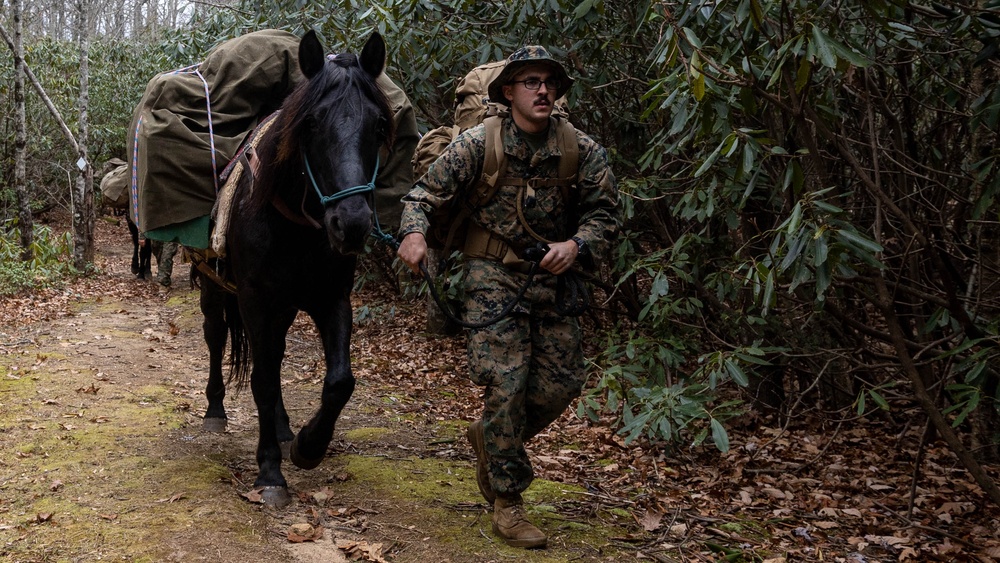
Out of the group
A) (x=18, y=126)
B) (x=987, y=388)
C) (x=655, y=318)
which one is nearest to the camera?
(x=987, y=388)

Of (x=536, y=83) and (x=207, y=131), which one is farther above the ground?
(x=536, y=83)

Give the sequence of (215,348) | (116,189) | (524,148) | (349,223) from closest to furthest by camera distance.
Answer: (349,223), (524,148), (215,348), (116,189)

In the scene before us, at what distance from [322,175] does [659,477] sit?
3163 mm

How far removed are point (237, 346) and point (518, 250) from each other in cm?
294

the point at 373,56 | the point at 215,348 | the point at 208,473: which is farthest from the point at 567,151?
the point at 215,348

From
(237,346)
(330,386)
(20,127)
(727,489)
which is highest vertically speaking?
(20,127)

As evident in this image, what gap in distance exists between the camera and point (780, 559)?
4.32 metres

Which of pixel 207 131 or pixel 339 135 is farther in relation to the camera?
pixel 207 131

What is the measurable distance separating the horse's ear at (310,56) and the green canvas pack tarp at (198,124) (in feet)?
4.92

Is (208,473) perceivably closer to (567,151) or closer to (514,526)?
(514,526)

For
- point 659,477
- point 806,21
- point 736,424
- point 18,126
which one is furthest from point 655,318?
point 18,126

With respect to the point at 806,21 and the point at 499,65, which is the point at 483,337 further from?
the point at 806,21

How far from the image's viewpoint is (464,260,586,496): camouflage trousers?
4.14 m

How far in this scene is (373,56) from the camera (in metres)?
4.54
